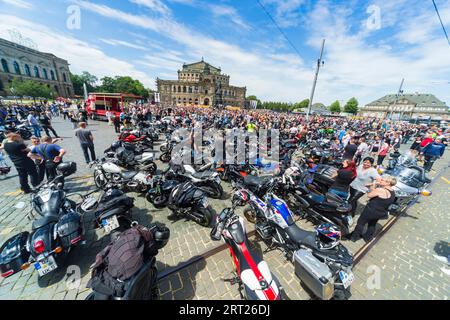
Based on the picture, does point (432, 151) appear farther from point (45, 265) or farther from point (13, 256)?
point (13, 256)

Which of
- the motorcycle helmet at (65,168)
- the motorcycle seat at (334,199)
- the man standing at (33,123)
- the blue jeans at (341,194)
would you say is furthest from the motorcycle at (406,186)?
the man standing at (33,123)

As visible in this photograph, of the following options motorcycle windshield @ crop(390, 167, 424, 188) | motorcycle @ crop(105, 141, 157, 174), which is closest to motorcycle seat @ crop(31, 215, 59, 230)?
motorcycle @ crop(105, 141, 157, 174)

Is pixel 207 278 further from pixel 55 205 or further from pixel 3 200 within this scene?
pixel 3 200

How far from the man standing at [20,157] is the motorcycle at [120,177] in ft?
5.02

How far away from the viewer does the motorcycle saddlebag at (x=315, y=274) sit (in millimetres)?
2234

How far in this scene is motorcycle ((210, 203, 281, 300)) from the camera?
2092 mm

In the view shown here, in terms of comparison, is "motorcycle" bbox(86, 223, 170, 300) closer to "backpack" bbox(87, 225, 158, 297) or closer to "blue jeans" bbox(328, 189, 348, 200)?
"backpack" bbox(87, 225, 158, 297)

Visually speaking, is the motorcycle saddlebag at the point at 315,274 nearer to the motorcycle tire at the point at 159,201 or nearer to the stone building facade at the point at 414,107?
the motorcycle tire at the point at 159,201

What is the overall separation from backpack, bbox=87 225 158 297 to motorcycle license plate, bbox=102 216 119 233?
1.27 metres

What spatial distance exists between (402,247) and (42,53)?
3755 inches

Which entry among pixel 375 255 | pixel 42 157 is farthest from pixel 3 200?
pixel 375 255

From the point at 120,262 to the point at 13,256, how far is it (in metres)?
1.72

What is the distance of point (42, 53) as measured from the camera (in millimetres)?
58312

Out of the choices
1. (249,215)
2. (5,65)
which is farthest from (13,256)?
(5,65)
